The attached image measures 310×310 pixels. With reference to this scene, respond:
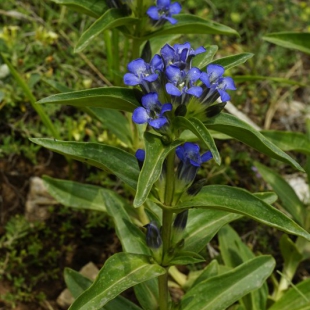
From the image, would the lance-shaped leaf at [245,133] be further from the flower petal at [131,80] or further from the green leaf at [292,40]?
the green leaf at [292,40]

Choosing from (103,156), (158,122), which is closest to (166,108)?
(158,122)

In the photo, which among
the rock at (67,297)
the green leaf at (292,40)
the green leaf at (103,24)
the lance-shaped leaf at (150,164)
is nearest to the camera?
the lance-shaped leaf at (150,164)

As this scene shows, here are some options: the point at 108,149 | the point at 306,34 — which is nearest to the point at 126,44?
the point at 306,34

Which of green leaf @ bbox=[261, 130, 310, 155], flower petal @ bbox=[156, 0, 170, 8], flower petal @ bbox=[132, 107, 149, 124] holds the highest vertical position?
flower petal @ bbox=[156, 0, 170, 8]

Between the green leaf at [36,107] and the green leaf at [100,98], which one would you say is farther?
the green leaf at [36,107]

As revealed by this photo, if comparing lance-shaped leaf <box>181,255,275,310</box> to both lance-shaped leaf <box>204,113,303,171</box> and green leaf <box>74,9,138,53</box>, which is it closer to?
lance-shaped leaf <box>204,113,303,171</box>

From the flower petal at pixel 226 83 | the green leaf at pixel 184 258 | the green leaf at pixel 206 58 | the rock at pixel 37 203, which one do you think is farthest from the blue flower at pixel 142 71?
the rock at pixel 37 203

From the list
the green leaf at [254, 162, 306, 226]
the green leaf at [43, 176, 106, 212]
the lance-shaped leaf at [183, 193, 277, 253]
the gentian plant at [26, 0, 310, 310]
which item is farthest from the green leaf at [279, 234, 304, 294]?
the green leaf at [43, 176, 106, 212]
